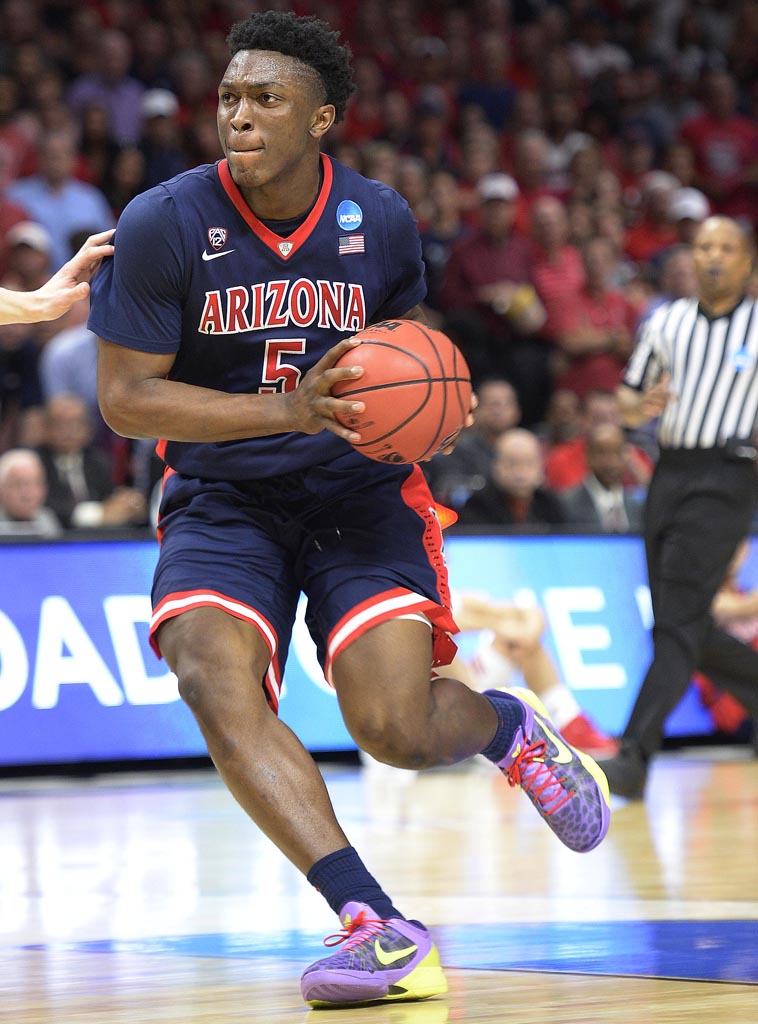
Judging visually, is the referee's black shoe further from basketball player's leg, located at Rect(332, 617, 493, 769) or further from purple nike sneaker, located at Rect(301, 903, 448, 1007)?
purple nike sneaker, located at Rect(301, 903, 448, 1007)

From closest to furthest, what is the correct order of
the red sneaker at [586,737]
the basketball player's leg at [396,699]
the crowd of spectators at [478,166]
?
1. the basketball player's leg at [396,699]
2. the red sneaker at [586,737]
3. the crowd of spectators at [478,166]

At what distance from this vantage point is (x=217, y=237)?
142 inches

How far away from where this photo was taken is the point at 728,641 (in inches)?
281

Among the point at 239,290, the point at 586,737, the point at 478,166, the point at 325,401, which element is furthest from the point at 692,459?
the point at 478,166

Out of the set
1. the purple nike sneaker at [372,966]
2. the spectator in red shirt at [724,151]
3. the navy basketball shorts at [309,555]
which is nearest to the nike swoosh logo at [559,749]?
the navy basketball shorts at [309,555]

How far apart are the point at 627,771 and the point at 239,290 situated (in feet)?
11.4

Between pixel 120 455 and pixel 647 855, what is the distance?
529 cm

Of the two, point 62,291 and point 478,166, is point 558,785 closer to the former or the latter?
point 62,291

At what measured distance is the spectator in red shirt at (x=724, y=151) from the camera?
14.5 meters

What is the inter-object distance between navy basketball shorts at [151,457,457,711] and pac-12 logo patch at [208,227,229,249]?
0.54 metres

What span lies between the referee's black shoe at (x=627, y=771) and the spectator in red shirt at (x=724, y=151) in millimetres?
8901

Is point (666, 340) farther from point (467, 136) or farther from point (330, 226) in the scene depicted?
point (467, 136)

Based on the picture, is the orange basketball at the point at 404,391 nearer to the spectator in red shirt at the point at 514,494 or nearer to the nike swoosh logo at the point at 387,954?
the nike swoosh logo at the point at 387,954

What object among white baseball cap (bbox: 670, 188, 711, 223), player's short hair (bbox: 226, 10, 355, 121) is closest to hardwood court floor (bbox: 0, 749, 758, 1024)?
player's short hair (bbox: 226, 10, 355, 121)
